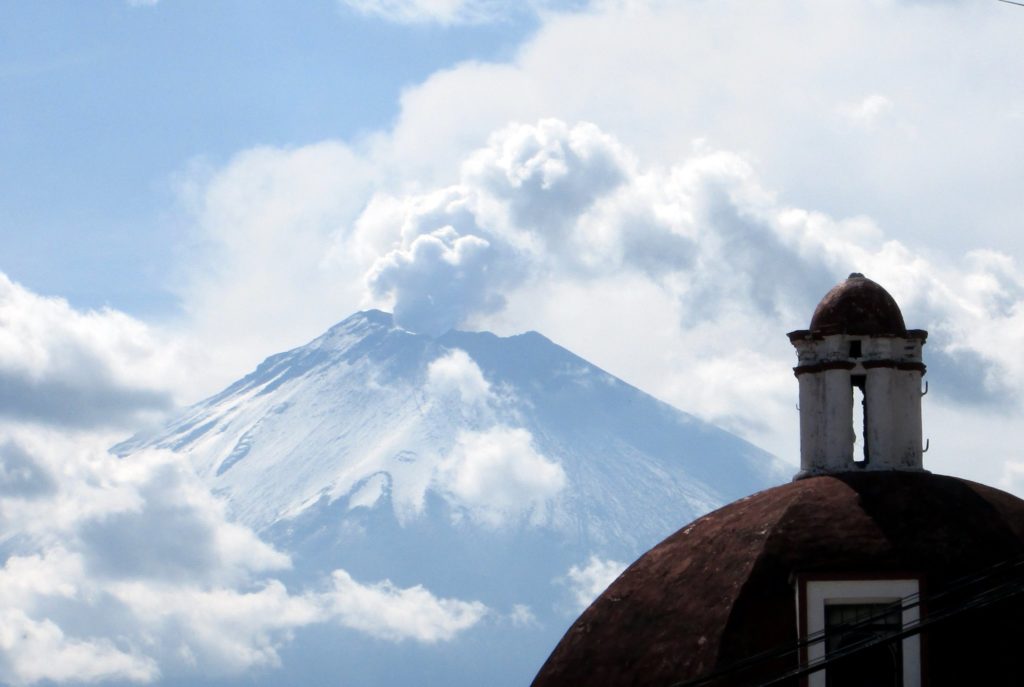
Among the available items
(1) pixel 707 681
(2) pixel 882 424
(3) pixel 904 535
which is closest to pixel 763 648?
(1) pixel 707 681

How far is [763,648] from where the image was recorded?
21.7m

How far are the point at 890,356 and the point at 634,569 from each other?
175 inches

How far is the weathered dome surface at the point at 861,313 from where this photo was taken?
24750mm

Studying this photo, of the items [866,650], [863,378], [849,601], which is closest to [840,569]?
[849,601]

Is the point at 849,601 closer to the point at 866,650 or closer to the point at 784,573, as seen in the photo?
the point at 866,650

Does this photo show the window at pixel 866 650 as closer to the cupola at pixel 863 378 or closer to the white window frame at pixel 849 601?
the white window frame at pixel 849 601

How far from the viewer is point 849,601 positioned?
21891 mm


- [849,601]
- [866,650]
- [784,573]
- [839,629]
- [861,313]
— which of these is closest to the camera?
[839,629]

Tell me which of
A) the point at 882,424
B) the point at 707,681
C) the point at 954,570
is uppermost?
the point at 882,424

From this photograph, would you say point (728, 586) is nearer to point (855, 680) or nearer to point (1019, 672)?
point (855, 680)

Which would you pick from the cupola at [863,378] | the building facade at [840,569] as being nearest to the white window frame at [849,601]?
the building facade at [840,569]

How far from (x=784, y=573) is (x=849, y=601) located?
89 cm

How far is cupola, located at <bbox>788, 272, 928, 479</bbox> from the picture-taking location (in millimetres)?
24828

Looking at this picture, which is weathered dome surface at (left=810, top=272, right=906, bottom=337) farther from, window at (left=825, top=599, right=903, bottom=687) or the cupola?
window at (left=825, top=599, right=903, bottom=687)
